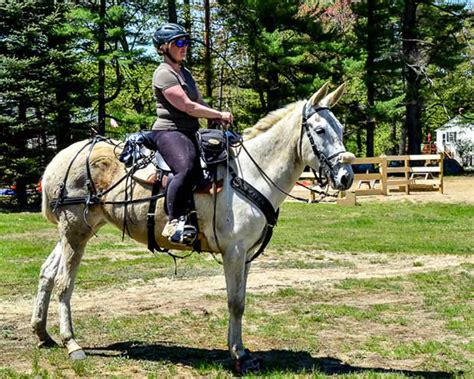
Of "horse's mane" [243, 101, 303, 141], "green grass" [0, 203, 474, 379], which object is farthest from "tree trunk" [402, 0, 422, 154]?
"horse's mane" [243, 101, 303, 141]

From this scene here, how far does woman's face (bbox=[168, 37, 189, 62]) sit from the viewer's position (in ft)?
19.4

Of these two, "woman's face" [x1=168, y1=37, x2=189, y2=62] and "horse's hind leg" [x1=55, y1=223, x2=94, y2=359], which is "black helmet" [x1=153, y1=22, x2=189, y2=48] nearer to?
"woman's face" [x1=168, y1=37, x2=189, y2=62]

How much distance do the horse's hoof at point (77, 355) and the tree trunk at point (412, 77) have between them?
32334mm

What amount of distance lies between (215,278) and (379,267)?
306 cm

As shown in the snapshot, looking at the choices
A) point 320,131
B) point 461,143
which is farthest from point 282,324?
point 461,143

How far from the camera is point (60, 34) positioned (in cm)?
2511

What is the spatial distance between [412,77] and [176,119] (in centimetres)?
3387

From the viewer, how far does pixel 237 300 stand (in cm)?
582

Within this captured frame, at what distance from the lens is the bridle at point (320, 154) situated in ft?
18.7

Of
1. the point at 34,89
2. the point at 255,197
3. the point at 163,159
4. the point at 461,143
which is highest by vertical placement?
the point at 34,89

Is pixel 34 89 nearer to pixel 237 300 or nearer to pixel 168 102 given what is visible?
pixel 168 102

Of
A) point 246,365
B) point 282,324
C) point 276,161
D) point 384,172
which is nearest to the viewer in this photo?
point 246,365

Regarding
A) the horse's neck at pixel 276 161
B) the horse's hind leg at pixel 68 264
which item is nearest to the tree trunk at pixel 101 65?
the horse's hind leg at pixel 68 264

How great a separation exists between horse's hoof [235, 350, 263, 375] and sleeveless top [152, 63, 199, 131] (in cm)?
217
